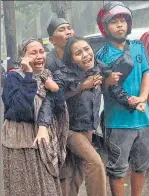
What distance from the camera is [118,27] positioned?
303cm

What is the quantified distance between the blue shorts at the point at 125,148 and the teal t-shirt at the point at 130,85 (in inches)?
2.2

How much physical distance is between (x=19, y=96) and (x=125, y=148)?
101cm

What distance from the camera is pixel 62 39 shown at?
3.18 m

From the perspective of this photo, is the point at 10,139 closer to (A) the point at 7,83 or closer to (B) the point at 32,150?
(B) the point at 32,150

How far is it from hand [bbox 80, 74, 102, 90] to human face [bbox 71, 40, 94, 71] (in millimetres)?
98

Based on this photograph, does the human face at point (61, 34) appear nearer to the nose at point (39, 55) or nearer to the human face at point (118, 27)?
the human face at point (118, 27)

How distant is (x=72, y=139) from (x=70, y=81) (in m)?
0.44

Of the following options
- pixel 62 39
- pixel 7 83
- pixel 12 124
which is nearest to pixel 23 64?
pixel 7 83

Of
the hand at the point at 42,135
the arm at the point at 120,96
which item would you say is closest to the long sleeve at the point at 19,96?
the hand at the point at 42,135

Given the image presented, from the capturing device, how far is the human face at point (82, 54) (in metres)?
2.88

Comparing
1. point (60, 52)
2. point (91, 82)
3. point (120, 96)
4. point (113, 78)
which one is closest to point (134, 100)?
point (120, 96)

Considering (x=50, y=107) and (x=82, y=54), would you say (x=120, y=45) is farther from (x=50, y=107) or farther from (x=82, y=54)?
(x=50, y=107)

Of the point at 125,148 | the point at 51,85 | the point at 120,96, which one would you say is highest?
the point at 51,85

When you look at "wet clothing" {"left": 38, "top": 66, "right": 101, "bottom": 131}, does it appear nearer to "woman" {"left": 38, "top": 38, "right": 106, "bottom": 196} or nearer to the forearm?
"woman" {"left": 38, "top": 38, "right": 106, "bottom": 196}
